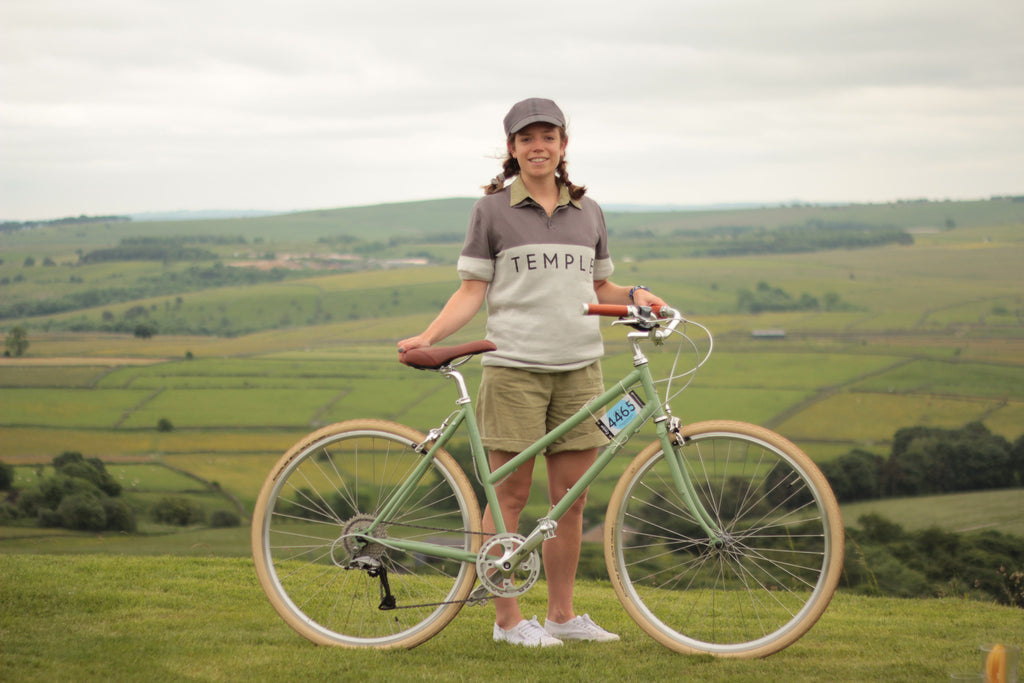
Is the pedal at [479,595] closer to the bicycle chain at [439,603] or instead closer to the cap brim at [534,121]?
the bicycle chain at [439,603]

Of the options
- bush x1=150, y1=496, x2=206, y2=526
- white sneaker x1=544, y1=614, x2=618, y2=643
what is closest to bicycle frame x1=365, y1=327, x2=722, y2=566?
white sneaker x1=544, y1=614, x2=618, y2=643

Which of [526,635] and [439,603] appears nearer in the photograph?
[439,603]

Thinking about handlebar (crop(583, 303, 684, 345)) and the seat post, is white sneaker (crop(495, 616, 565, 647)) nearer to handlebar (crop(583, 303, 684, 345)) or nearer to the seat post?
the seat post

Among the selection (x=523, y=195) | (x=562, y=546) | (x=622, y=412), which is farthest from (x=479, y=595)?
(x=523, y=195)

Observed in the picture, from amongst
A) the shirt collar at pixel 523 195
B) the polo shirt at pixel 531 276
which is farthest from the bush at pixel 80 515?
the shirt collar at pixel 523 195

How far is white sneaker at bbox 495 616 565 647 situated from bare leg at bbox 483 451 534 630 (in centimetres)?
3

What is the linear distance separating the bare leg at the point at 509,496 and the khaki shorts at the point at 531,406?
87 millimetres

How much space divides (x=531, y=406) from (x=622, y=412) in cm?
36

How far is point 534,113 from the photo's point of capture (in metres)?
3.54

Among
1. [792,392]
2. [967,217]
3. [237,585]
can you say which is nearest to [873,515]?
[792,392]

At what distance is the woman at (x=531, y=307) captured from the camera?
363 centimetres

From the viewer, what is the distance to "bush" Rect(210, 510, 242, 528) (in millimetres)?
39531

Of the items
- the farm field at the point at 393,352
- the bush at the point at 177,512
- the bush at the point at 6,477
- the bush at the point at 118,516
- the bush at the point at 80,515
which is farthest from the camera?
the farm field at the point at 393,352

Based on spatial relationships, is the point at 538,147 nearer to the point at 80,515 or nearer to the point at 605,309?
the point at 605,309
